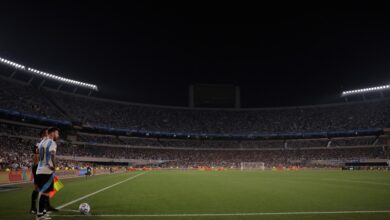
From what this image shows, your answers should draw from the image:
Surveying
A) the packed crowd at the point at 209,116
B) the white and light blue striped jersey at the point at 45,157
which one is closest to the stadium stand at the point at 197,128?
the packed crowd at the point at 209,116

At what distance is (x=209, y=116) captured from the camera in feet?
349

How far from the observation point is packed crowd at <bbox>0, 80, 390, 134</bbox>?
276 ft

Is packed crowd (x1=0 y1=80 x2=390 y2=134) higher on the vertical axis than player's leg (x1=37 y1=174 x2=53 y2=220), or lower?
higher

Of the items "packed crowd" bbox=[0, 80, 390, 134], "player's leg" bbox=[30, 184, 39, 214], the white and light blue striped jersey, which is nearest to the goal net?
"packed crowd" bbox=[0, 80, 390, 134]

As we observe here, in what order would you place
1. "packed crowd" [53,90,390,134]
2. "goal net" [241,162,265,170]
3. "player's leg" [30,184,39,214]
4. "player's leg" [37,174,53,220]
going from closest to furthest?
"player's leg" [37,174,53,220] < "player's leg" [30,184,39,214] < "goal net" [241,162,265,170] < "packed crowd" [53,90,390,134]

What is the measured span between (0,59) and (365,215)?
6778 cm

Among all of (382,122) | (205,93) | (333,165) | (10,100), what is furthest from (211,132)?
(10,100)

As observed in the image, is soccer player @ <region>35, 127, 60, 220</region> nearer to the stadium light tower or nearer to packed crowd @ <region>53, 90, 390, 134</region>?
packed crowd @ <region>53, 90, 390, 134</region>

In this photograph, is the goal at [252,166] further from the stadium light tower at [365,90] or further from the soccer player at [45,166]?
the soccer player at [45,166]

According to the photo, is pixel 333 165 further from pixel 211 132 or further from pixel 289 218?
pixel 289 218

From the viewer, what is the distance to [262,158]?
91.6 meters

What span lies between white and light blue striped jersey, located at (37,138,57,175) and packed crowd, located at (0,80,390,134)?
7199 cm

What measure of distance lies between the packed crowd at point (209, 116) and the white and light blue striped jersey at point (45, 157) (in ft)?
236

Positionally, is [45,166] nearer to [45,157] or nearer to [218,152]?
[45,157]
